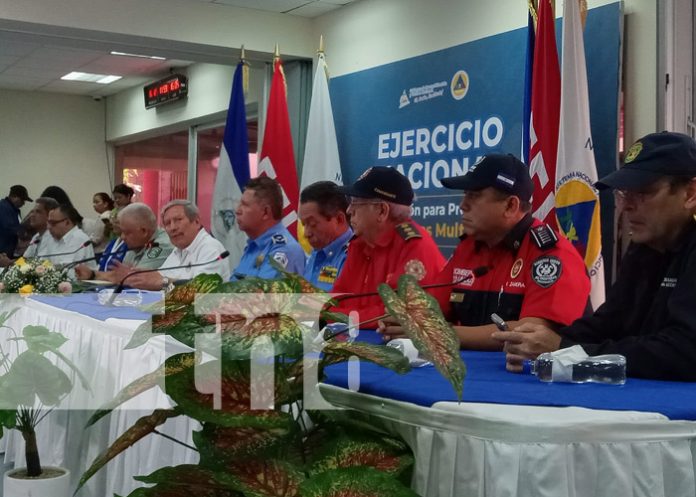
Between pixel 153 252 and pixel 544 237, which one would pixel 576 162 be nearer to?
pixel 544 237

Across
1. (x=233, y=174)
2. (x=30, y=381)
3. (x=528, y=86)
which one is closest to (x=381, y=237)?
(x=30, y=381)

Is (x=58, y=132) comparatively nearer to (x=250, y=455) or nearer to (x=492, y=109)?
(x=492, y=109)

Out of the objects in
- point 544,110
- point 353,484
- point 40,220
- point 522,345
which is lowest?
point 353,484

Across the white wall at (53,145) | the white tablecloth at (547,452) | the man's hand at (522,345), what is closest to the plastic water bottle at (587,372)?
the man's hand at (522,345)

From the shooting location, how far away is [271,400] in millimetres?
1162

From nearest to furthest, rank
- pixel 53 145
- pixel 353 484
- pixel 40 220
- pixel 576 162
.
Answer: pixel 353 484, pixel 576 162, pixel 40 220, pixel 53 145

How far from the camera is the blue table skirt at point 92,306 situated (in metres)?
2.68

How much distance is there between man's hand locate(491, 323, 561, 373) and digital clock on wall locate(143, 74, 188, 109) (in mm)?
7114

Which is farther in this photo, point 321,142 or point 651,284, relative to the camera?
point 321,142

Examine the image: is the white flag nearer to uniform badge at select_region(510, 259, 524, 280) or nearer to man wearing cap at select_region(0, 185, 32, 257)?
uniform badge at select_region(510, 259, 524, 280)

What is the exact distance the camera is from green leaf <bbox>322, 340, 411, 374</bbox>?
1183 mm

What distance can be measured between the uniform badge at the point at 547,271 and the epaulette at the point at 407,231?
84 centimetres

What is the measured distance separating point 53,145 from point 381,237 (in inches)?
346

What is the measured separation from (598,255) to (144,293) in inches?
78.8
